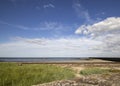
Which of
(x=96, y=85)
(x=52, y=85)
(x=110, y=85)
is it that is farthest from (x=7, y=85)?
(x=110, y=85)

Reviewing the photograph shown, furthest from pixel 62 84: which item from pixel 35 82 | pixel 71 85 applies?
pixel 35 82

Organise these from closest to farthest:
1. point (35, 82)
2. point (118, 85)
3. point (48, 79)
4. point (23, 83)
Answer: point (118, 85)
point (23, 83)
point (35, 82)
point (48, 79)

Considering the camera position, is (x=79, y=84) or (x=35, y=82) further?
(x=35, y=82)

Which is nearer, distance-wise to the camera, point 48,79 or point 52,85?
point 52,85

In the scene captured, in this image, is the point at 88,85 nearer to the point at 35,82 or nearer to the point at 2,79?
the point at 35,82

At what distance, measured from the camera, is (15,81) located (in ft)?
40.3

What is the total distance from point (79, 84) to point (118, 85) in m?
2.67

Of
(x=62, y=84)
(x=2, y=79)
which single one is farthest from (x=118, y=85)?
(x=2, y=79)

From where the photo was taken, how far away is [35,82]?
42.3ft

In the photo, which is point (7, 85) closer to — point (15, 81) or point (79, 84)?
point (15, 81)

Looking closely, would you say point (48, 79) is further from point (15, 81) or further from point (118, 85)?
point (118, 85)

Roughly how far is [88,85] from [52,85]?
8.34ft

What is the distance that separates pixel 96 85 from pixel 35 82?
4986 mm

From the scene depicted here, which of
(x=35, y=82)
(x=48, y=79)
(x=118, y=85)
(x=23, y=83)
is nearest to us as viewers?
(x=118, y=85)
